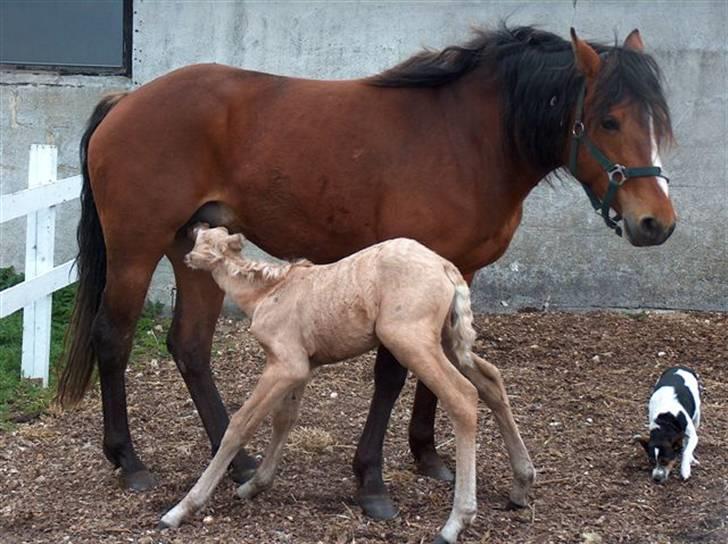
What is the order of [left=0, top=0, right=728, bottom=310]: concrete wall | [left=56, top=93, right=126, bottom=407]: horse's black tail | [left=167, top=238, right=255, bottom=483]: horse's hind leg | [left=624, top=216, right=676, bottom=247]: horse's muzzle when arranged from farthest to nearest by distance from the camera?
[left=0, top=0, right=728, bottom=310]: concrete wall < [left=56, top=93, right=126, bottom=407]: horse's black tail < [left=167, top=238, right=255, bottom=483]: horse's hind leg < [left=624, top=216, right=676, bottom=247]: horse's muzzle

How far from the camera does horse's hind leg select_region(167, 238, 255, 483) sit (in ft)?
15.7

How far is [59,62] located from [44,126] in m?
0.55

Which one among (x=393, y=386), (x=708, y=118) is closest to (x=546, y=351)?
(x=708, y=118)

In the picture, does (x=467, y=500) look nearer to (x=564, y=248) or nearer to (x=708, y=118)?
(x=564, y=248)

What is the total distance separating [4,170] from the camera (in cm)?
785

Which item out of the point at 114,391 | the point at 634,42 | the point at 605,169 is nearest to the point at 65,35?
the point at 114,391

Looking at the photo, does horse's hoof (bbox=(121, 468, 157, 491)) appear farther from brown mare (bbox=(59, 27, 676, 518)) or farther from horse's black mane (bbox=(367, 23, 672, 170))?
horse's black mane (bbox=(367, 23, 672, 170))

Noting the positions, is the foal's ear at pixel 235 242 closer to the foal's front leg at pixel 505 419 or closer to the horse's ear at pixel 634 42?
the foal's front leg at pixel 505 419

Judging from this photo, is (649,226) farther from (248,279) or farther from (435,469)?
(248,279)

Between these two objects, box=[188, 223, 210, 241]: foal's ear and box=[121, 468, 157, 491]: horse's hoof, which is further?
box=[121, 468, 157, 491]: horse's hoof

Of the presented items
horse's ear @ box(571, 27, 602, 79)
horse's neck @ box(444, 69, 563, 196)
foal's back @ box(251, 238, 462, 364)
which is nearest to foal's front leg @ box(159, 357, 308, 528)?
foal's back @ box(251, 238, 462, 364)

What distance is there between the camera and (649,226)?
401 centimetres

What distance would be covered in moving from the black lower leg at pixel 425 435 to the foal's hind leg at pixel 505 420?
18.4 inches

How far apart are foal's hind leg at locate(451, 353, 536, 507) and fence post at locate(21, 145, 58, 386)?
10.7ft
